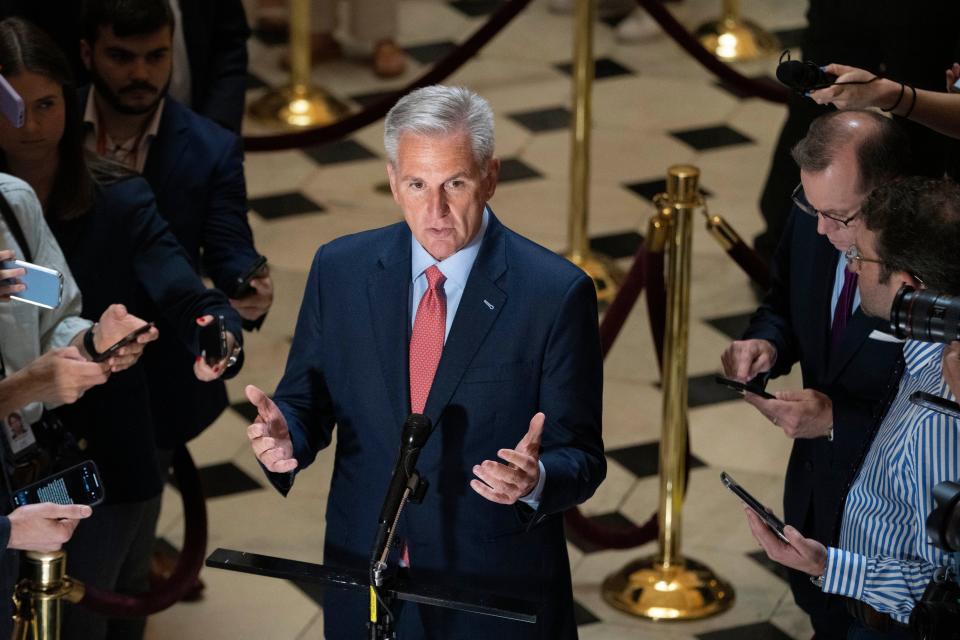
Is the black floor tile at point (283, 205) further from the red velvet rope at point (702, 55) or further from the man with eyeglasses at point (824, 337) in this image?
the man with eyeglasses at point (824, 337)

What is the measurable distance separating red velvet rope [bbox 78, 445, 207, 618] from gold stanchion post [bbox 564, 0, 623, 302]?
2617mm

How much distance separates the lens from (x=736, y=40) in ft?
32.5

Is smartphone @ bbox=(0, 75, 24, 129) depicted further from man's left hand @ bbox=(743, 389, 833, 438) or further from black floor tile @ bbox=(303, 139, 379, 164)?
black floor tile @ bbox=(303, 139, 379, 164)

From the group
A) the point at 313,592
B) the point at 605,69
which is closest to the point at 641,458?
the point at 313,592

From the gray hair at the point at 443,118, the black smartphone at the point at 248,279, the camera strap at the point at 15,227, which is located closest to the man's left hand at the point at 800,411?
the gray hair at the point at 443,118

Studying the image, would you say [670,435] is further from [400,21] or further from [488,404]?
[400,21]

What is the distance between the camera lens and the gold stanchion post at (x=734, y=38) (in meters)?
9.84

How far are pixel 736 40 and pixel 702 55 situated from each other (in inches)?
106

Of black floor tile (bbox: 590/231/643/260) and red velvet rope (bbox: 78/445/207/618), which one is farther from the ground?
black floor tile (bbox: 590/231/643/260)

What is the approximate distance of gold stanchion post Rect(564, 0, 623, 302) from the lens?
740 cm

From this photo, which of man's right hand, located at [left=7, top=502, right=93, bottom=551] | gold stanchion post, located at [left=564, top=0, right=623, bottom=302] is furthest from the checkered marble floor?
man's right hand, located at [left=7, top=502, right=93, bottom=551]

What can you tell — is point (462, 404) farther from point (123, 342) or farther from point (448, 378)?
point (123, 342)

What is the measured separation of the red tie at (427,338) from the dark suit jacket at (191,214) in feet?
4.17

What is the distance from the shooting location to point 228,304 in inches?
171
